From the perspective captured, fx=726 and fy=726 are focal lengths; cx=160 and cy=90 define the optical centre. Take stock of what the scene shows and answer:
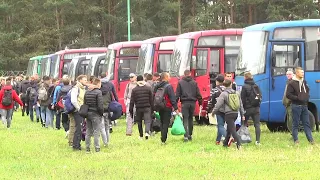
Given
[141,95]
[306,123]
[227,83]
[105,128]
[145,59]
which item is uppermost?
[145,59]

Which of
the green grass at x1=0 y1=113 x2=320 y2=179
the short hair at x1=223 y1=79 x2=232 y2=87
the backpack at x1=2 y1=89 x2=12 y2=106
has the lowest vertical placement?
the green grass at x1=0 y1=113 x2=320 y2=179

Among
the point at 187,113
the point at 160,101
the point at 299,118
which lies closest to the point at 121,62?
the point at 187,113

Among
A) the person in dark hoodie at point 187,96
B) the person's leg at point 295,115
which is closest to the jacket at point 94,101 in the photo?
the person in dark hoodie at point 187,96

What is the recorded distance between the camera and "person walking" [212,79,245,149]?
54.4ft

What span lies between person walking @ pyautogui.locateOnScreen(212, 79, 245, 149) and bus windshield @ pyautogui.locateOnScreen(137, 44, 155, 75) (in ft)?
40.3

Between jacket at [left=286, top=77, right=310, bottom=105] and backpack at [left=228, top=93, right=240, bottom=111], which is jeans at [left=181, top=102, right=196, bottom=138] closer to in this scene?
backpack at [left=228, top=93, right=240, bottom=111]

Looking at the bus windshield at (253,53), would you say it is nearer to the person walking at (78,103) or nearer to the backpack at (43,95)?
the person walking at (78,103)

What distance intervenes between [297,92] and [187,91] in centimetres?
294

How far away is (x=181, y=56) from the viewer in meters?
25.8

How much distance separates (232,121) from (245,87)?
4.14 ft

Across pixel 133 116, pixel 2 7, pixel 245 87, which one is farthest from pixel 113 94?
pixel 2 7

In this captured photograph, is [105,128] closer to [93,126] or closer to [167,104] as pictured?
[93,126]

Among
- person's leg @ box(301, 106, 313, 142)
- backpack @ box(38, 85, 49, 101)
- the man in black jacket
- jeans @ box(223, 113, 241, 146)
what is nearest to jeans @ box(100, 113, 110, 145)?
the man in black jacket

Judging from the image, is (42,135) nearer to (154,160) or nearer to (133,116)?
(133,116)
